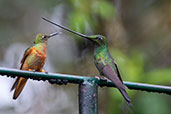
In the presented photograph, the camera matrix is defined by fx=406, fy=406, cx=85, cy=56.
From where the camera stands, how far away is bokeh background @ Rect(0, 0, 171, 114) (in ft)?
17.5

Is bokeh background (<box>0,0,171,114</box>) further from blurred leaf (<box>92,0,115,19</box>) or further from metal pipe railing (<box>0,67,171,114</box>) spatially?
metal pipe railing (<box>0,67,171,114</box>)

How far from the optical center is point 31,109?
6363 millimetres

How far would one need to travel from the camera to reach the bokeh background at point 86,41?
5348 mm

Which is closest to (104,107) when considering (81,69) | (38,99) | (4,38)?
(81,69)

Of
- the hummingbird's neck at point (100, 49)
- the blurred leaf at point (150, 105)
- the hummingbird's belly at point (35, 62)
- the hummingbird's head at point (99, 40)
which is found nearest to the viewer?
the hummingbird's head at point (99, 40)

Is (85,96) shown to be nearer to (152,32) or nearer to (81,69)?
(81,69)

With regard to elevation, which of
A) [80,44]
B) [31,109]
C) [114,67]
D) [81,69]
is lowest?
[114,67]

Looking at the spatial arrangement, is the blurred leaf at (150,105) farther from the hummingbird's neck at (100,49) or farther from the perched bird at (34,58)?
the hummingbird's neck at (100,49)

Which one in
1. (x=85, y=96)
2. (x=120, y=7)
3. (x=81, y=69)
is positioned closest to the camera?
(x=85, y=96)

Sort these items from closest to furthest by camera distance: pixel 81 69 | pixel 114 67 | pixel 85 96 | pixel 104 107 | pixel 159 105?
pixel 85 96, pixel 114 67, pixel 159 105, pixel 104 107, pixel 81 69

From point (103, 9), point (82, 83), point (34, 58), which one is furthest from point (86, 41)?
point (82, 83)

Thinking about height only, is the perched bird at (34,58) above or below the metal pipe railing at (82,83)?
above

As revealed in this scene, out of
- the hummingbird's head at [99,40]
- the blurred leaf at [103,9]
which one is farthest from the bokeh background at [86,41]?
the hummingbird's head at [99,40]

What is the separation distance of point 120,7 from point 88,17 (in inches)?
60.8
